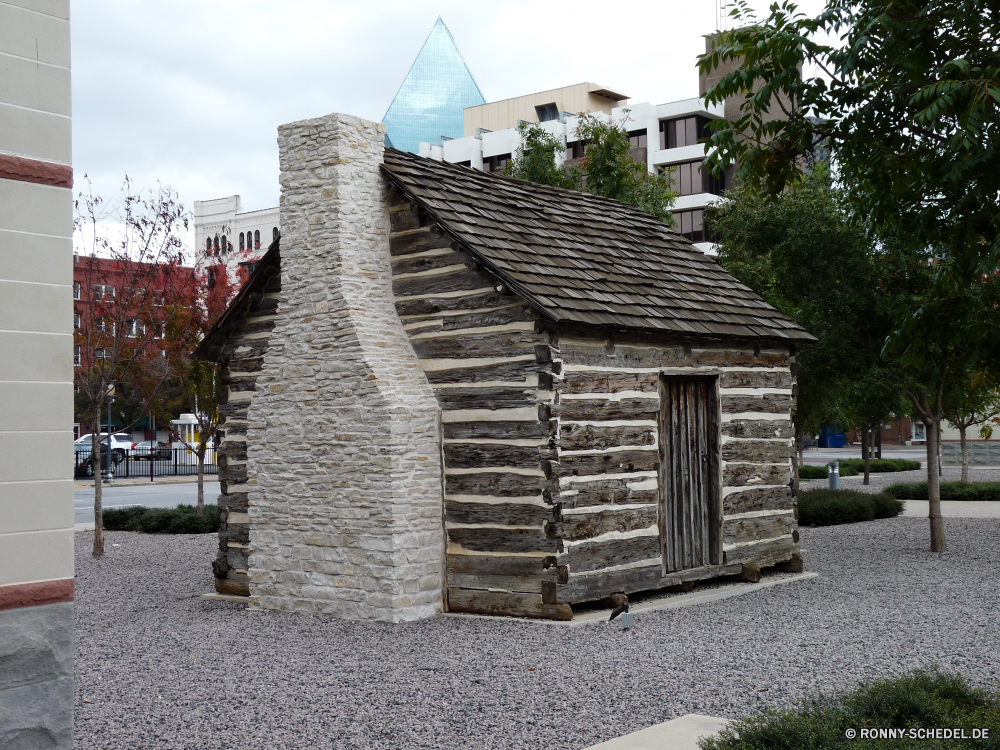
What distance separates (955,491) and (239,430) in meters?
20.5

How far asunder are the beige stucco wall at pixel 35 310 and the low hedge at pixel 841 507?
57.1 ft

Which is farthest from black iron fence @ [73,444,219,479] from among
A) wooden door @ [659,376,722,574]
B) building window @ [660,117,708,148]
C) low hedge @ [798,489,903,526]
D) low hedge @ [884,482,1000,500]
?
building window @ [660,117,708,148]

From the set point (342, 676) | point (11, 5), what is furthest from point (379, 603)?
point (11, 5)

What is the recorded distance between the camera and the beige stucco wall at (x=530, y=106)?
57.6m

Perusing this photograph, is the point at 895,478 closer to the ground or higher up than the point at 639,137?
closer to the ground

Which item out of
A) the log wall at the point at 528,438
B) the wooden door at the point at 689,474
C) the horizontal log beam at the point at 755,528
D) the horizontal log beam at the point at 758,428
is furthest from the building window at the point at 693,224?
the log wall at the point at 528,438

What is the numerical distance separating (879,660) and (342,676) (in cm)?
422

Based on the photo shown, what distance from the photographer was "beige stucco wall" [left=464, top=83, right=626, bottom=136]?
57625 millimetres

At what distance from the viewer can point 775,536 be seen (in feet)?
43.0

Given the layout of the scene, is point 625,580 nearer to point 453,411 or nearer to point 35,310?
point 453,411

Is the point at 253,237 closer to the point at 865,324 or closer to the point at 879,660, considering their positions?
the point at 865,324

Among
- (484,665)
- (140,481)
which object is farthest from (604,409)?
(140,481)

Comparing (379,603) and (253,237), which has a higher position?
(253,237)

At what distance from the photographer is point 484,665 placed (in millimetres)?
8211
